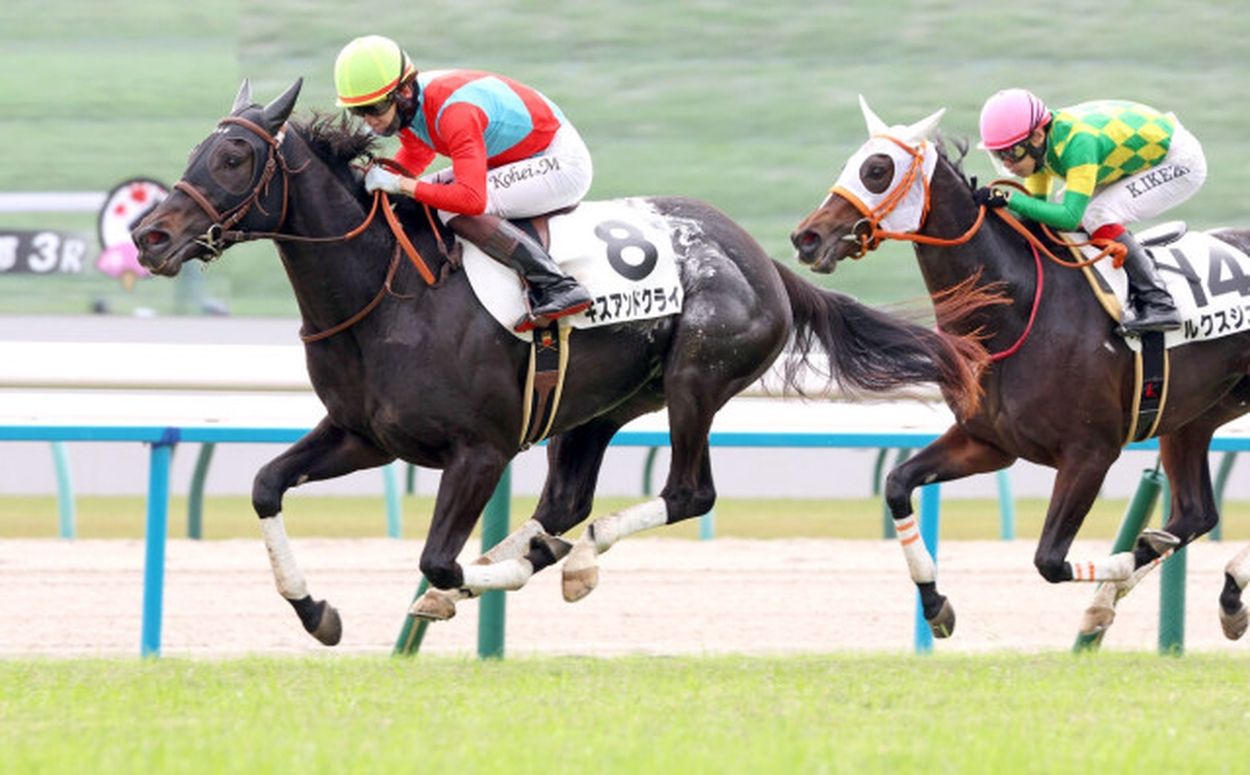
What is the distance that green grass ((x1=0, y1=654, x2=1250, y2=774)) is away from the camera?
4078 millimetres

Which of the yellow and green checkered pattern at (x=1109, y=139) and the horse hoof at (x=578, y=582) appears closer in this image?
the horse hoof at (x=578, y=582)

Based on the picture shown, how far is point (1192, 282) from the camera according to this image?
6590 millimetres

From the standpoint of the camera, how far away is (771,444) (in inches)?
284

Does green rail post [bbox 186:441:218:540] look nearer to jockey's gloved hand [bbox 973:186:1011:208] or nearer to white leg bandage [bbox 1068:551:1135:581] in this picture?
jockey's gloved hand [bbox 973:186:1011:208]

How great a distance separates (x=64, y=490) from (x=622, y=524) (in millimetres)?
4694

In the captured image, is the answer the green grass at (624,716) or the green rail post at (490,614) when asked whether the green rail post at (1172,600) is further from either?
the green rail post at (490,614)

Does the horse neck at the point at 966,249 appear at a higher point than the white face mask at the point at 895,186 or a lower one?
lower

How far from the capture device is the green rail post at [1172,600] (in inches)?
271

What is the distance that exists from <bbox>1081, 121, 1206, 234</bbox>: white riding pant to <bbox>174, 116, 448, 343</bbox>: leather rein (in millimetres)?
2085

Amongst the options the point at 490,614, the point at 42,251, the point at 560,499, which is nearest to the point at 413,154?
the point at 560,499

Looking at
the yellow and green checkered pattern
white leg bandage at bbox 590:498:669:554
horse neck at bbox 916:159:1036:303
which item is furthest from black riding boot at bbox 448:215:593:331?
the yellow and green checkered pattern

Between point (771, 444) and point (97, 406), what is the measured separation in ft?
8.13

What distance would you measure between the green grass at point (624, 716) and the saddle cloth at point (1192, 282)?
1082 millimetres

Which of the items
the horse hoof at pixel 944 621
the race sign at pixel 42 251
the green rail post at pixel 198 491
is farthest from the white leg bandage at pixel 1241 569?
the race sign at pixel 42 251
